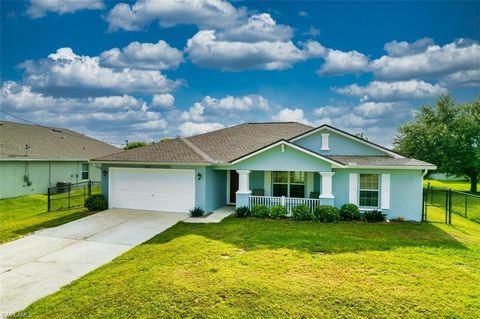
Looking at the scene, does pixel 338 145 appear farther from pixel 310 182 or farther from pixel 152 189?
pixel 152 189

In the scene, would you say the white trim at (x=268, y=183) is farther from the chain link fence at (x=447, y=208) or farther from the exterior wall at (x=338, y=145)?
the chain link fence at (x=447, y=208)

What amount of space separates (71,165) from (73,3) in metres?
13.5

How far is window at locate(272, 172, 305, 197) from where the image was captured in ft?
52.6

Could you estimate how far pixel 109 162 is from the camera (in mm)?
15633

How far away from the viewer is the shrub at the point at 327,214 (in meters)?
13.5

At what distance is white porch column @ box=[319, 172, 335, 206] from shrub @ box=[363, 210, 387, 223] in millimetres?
1591

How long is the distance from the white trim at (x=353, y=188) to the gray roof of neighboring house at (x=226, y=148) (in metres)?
0.69

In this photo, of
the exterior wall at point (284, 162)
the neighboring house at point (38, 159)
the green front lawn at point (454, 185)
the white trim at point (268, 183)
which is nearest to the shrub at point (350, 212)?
the exterior wall at point (284, 162)

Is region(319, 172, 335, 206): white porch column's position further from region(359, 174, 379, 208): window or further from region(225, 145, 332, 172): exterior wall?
region(359, 174, 379, 208): window

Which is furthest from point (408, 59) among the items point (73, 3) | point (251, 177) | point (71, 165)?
point (71, 165)

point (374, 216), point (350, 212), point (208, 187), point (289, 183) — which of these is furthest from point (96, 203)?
point (374, 216)

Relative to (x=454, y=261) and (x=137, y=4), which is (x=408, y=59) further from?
(x=137, y=4)

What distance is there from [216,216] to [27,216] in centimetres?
922

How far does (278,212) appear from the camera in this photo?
563 inches
